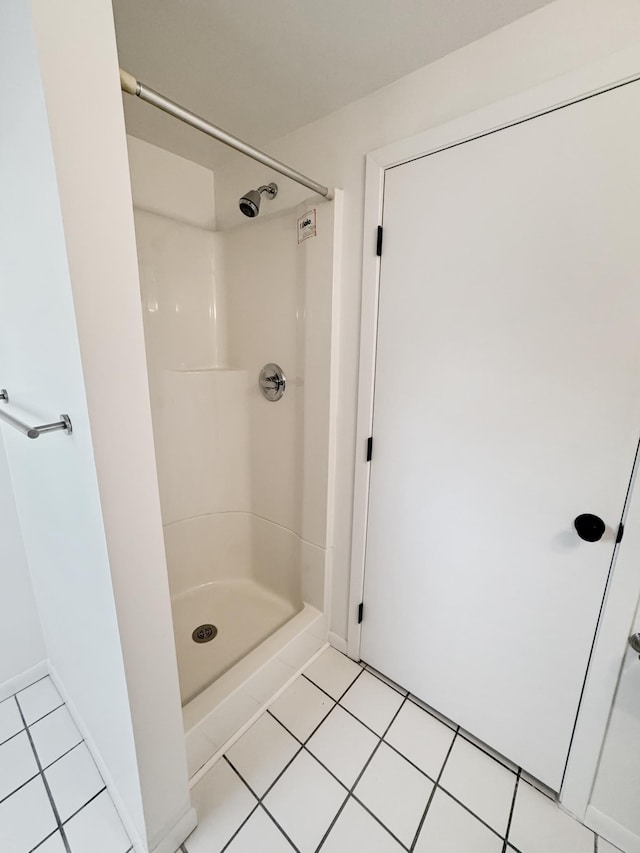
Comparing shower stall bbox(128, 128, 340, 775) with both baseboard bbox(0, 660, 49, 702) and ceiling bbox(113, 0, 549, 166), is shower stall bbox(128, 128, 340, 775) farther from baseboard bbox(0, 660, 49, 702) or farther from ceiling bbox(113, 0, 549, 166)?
baseboard bbox(0, 660, 49, 702)

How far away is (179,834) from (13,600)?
1025mm

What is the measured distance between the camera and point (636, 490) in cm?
89

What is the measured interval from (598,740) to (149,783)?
1.23 meters

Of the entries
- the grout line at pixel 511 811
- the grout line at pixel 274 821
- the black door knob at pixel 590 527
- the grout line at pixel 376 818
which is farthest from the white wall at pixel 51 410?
the black door knob at pixel 590 527

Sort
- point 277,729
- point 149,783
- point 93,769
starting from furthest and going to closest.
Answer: point 277,729, point 93,769, point 149,783

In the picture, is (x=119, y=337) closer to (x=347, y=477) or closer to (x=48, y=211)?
(x=48, y=211)

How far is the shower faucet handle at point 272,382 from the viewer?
1681 millimetres

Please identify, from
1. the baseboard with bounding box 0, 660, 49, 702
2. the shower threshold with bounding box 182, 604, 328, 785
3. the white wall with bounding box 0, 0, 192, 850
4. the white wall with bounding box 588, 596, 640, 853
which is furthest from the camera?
the baseboard with bounding box 0, 660, 49, 702

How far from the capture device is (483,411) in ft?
3.63

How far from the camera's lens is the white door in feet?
2.89

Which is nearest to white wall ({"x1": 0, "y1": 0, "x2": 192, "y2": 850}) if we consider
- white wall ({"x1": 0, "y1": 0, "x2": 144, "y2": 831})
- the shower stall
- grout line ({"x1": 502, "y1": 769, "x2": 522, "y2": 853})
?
white wall ({"x1": 0, "y1": 0, "x2": 144, "y2": 831})

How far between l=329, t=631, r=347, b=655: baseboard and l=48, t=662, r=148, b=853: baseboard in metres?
0.83

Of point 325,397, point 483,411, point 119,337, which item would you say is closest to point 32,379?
point 119,337

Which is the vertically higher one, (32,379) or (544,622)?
(32,379)
